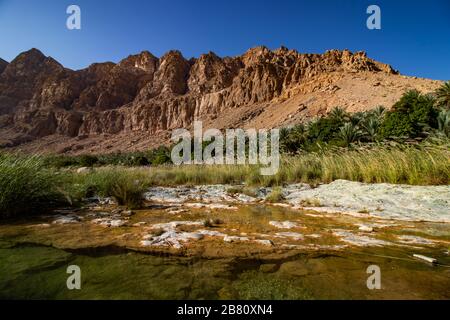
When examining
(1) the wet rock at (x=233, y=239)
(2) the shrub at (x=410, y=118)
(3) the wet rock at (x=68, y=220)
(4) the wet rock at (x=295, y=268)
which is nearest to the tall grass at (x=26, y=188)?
(3) the wet rock at (x=68, y=220)

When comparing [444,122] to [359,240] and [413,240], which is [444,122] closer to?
[413,240]

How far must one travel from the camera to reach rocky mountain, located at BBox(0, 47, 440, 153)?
171ft

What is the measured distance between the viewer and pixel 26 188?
13.1 feet

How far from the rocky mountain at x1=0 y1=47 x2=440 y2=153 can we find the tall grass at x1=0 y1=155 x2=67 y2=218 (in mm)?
44037

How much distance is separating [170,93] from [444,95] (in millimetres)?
76005

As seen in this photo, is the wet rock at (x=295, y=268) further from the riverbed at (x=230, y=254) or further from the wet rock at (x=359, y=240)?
the wet rock at (x=359, y=240)

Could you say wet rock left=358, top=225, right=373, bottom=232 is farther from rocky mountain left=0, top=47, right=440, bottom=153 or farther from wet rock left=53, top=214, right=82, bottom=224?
rocky mountain left=0, top=47, right=440, bottom=153

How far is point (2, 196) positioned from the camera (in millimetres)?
3506

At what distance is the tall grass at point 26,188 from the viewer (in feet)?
12.0

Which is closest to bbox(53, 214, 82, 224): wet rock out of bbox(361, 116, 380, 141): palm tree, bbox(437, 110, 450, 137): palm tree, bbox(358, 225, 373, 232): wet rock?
bbox(358, 225, 373, 232): wet rock

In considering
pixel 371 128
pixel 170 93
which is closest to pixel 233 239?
pixel 371 128

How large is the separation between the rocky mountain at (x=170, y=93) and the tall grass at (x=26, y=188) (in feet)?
144
